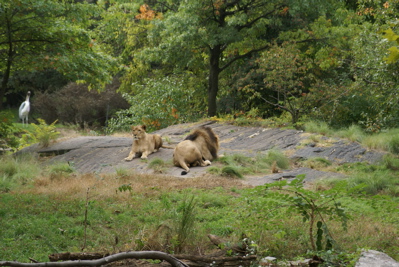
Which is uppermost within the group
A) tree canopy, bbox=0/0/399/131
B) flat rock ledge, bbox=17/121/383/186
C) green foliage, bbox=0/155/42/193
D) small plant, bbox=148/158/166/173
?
tree canopy, bbox=0/0/399/131

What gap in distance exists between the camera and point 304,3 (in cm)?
1964

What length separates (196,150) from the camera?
12398 millimetres

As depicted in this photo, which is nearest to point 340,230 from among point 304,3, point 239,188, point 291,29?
point 239,188

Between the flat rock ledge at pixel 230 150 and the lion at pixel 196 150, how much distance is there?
256mm

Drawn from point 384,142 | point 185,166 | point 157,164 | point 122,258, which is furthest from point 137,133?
point 122,258

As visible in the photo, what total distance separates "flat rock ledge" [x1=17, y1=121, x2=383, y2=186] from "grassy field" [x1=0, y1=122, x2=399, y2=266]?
0.83 metres

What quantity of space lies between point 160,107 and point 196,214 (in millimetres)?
16987

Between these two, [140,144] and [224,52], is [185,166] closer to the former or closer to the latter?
[140,144]

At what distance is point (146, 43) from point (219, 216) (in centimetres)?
2132

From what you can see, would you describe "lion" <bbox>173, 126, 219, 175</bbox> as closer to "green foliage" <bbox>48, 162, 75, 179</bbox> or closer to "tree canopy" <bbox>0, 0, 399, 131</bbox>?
"green foliage" <bbox>48, 162, 75, 179</bbox>

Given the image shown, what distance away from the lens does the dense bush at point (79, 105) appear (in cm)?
3053

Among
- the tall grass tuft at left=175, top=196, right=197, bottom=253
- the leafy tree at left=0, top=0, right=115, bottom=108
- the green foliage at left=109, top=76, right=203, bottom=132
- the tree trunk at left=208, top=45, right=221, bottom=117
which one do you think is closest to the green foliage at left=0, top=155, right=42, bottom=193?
the leafy tree at left=0, top=0, right=115, bottom=108

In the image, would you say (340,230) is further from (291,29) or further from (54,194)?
(291,29)

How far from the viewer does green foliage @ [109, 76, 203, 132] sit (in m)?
23.0
